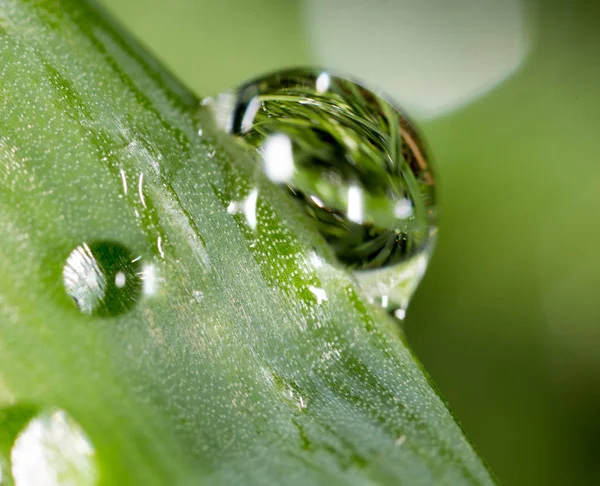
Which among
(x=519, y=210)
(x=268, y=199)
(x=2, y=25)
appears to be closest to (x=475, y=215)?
(x=519, y=210)

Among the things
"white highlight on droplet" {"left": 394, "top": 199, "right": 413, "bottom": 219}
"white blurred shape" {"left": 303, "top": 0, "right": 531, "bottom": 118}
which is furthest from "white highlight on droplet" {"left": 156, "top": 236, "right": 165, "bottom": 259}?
"white blurred shape" {"left": 303, "top": 0, "right": 531, "bottom": 118}

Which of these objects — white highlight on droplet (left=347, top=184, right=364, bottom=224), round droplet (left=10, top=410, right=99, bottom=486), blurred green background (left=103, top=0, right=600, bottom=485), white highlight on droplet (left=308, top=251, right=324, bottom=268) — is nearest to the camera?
round droplet (left=10, top=410, right=99, bottom=486)

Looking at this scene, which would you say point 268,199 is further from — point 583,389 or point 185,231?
point 583,389

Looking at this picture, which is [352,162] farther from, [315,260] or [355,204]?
[315,260]

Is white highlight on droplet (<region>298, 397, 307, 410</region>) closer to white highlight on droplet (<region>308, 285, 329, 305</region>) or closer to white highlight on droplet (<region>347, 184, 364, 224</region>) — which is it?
white highlight on droplet (<region>308, 285, 329, 305</region>)

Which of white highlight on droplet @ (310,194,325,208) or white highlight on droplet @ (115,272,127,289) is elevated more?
white highlight on droplet @ (310,194,325,208)

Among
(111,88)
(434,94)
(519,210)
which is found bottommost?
(111,88)

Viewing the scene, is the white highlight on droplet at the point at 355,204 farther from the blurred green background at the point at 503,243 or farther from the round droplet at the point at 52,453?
the blurred green background at the point at 503,243
